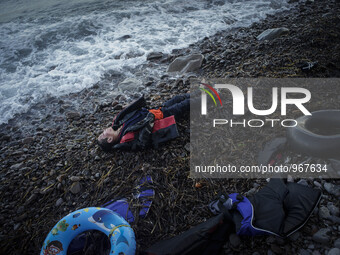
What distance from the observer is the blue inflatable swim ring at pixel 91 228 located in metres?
2.03

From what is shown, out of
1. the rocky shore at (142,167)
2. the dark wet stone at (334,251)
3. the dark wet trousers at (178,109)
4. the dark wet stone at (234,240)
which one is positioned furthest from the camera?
the dark wet trousers at (178,109)

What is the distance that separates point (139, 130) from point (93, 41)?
6.49 m

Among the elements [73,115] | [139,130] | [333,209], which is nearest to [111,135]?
[139,130]

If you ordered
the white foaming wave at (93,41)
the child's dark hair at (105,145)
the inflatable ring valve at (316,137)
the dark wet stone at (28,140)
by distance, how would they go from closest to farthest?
the inflatable ring valve at (316,137), the child's dark hair at (105,145), the dark wet stone at (28,140), the white foaming wave at (93,41)

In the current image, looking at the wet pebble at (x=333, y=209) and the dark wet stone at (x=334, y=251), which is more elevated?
the wet pebble at (x=333, y=209)

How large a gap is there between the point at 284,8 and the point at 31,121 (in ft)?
30.0

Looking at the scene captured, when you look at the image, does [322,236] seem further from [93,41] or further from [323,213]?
[93,41]

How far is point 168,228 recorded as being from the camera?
2371 mm

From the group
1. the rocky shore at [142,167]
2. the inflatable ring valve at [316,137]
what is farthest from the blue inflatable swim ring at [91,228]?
the inflatable ring valve at [316,137]

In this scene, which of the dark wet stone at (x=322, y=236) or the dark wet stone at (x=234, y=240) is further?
the dark wet stone at (x=234, y=240)

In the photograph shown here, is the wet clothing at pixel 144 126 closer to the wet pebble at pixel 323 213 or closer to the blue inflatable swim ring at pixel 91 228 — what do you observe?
the blue inflatable swim ring at pixel 91 228

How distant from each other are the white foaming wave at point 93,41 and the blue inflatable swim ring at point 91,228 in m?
4.26

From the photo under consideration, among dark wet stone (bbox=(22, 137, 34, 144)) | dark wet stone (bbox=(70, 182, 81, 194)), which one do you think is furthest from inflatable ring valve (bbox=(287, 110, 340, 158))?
dark wet stone (bbox=(22, 137, 34, 144))

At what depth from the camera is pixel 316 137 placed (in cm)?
246
